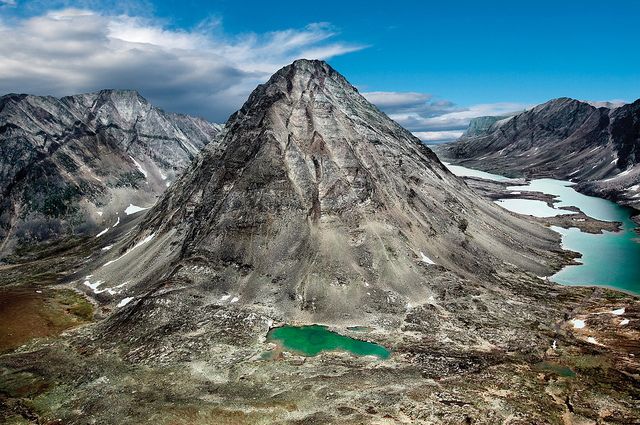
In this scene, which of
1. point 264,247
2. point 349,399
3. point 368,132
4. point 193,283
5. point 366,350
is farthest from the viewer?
point 368,132

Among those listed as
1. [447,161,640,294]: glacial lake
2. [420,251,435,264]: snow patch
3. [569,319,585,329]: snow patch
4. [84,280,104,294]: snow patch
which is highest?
[420,251,435,264]: snow patch

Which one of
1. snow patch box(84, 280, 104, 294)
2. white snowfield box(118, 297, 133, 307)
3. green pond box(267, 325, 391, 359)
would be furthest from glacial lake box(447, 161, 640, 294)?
snow patch box(84, 280, 104, 294)

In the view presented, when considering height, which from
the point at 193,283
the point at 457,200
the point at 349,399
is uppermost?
the point at 457,200

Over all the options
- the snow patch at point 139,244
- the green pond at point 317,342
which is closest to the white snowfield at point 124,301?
the snow patch at point 139,244

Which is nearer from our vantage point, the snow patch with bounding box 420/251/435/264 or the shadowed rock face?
the shadowed rock face

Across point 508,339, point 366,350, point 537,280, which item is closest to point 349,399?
point 366,350

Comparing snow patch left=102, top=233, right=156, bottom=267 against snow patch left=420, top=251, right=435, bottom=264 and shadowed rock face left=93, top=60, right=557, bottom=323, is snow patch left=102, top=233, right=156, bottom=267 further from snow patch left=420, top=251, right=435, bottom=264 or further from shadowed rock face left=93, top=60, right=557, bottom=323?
snow patch left=420, top=251, right=435, bottom=264

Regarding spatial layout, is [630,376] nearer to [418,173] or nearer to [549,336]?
[549,336]
